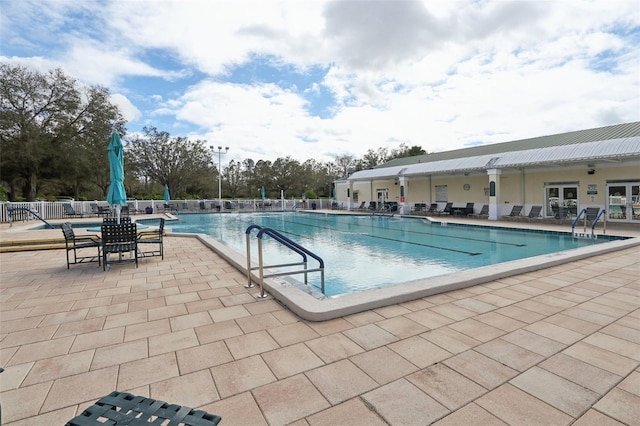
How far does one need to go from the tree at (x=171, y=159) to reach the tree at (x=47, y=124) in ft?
34.0

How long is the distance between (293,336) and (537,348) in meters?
1.95

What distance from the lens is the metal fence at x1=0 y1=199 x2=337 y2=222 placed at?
1500 centimetres

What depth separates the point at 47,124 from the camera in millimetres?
20078

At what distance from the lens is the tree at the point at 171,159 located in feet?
108

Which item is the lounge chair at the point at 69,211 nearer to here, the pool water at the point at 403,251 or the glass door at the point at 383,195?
the pool water at the point at 403,251

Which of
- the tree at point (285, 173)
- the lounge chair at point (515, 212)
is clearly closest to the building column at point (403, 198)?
the lounge chair at point (515, 212)

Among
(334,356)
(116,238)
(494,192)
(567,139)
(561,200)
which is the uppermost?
(567,139)

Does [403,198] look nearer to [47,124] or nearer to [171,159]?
[47,124]

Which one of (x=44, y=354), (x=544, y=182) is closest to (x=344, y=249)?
(x=44, y=354)

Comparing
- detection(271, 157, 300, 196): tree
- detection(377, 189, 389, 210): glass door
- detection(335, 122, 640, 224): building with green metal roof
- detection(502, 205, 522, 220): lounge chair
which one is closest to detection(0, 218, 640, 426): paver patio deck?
detection(335, 122, 640, 224): building with green metal roof

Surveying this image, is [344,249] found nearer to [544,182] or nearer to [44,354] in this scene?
[44,354]

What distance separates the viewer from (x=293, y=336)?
2.74 metres

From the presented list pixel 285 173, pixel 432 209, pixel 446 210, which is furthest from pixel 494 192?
pixel 285 173

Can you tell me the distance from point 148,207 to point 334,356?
2388cm
